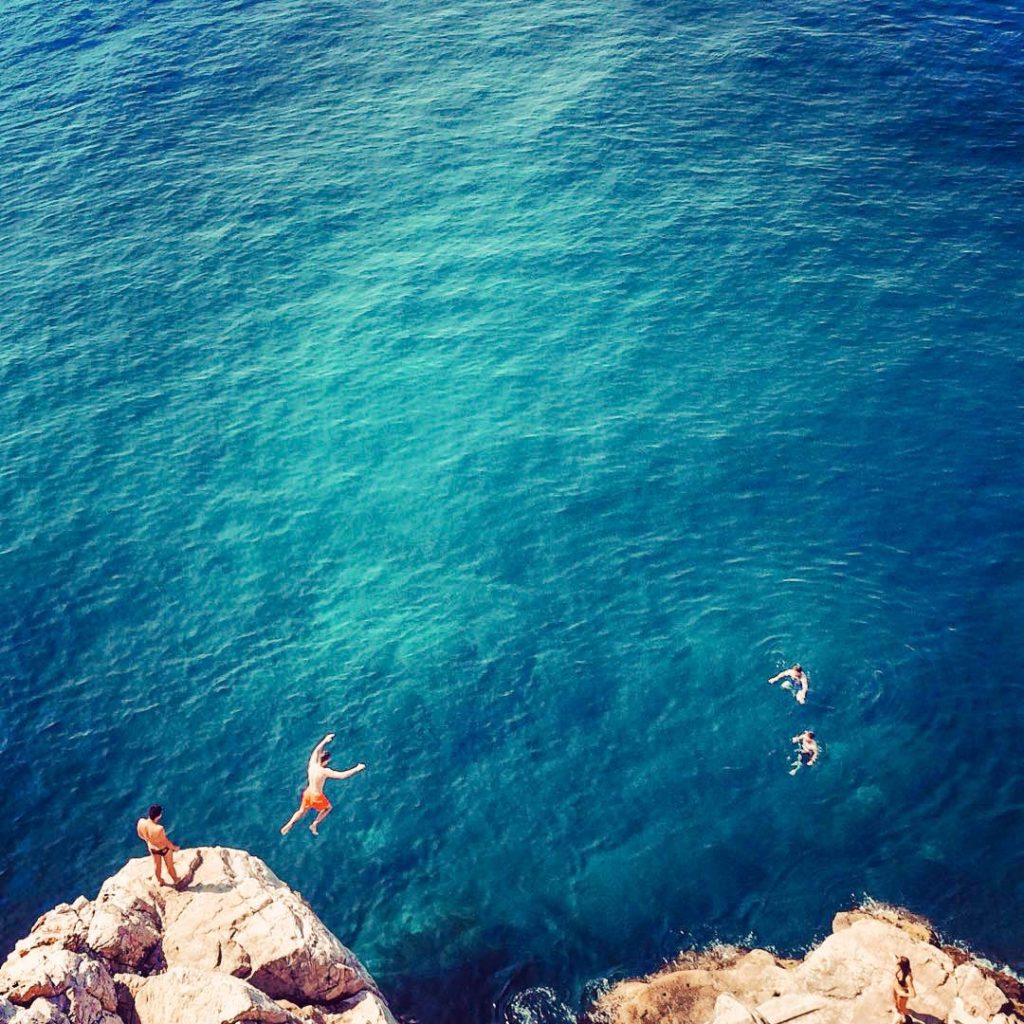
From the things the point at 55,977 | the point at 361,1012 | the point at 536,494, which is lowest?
the point at 536,494

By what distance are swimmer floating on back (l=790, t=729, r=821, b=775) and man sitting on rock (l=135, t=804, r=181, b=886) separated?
24.5 m

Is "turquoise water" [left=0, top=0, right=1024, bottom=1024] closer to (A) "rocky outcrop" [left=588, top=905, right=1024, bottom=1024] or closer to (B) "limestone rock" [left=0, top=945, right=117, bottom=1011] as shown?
(A) "rocky outcrop" [left=588, top=905, right=1024, bottom=1024]

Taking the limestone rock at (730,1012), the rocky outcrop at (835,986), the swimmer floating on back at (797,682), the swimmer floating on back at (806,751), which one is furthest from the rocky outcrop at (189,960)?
the swimmer floating on back at (797,682)

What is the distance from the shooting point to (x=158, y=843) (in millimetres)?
30453

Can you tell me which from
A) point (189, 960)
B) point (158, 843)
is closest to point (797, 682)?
point (189, 960)

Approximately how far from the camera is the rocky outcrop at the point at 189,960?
25.5 metres

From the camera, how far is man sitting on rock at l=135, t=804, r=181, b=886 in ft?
98.9

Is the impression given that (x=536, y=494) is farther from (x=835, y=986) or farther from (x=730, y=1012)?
(x=730, y=1012)

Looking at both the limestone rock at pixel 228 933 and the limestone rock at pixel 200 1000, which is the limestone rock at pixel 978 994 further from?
the limestone rock at pixel 200 1000

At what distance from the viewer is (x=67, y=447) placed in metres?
56.2

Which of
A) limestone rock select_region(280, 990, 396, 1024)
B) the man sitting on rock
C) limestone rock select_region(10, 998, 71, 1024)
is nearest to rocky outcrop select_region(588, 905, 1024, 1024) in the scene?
limestone rock select_region(280, 990, 396, 1024)

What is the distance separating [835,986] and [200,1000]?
1998cm

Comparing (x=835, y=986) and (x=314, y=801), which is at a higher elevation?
(x=314, y=801)

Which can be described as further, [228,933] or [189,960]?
[228,933]
